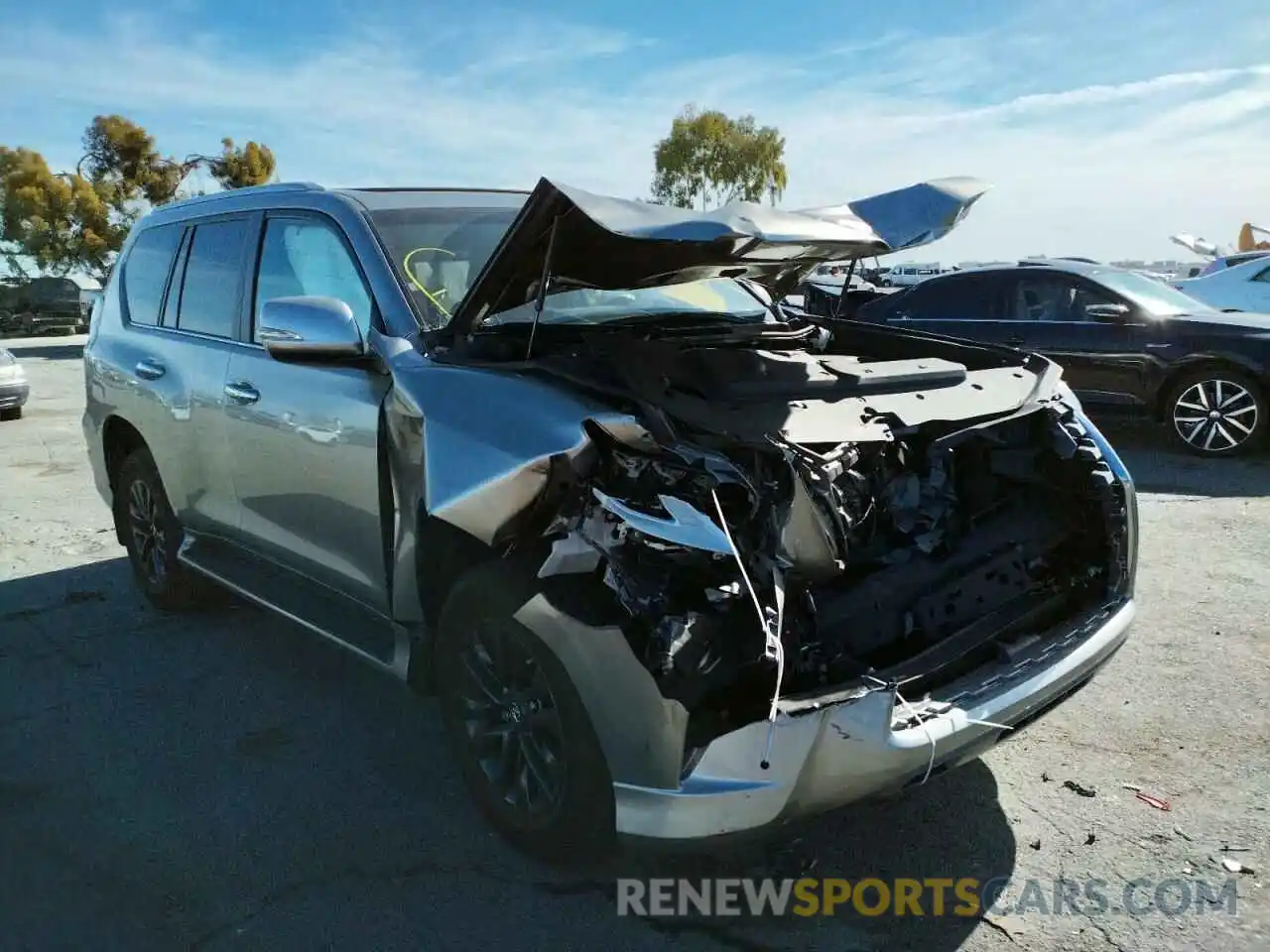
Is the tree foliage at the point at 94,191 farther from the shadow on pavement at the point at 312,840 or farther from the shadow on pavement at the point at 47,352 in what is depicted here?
the shadow on pavement at the point at 312,840

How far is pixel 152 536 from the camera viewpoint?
208 inches

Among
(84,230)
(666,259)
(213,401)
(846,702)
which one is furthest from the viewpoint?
(84,230)

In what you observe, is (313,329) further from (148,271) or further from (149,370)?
(148,271)

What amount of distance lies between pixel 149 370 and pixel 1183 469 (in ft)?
23.8

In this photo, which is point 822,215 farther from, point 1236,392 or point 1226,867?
point 1236,392

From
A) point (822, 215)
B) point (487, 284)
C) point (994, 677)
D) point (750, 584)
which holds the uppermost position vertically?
point (822, 215)

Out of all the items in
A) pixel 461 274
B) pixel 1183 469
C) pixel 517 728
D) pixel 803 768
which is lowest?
pixel 1183 469

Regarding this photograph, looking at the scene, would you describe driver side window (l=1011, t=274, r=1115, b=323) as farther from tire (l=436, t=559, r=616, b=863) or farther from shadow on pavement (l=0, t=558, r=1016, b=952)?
tire (l=436, t=559, r=616, b=863)

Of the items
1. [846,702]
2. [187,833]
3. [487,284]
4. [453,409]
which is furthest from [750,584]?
[187,833]

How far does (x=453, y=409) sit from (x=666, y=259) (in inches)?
31.6

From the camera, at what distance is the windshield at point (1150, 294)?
8.79 metres

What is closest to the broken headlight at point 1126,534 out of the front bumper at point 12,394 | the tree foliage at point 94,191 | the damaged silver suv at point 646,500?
the damaged silver suv at point 646,500

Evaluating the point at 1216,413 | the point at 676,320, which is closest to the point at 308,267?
the point at 676,320

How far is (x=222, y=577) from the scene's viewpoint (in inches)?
174
